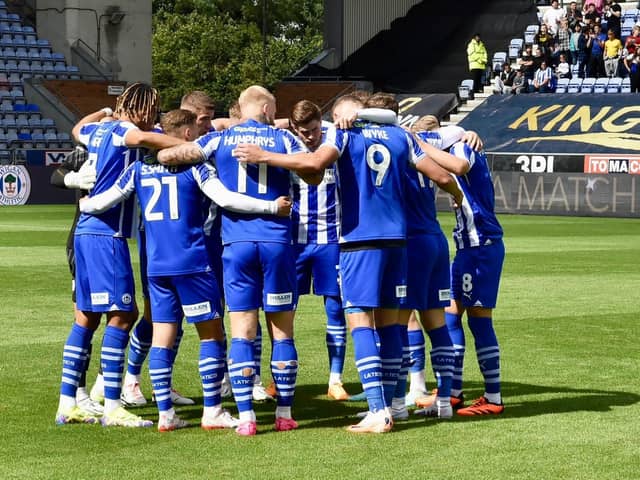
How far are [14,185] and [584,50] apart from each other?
58.5 feet

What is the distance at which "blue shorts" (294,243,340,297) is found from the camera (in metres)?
9.02

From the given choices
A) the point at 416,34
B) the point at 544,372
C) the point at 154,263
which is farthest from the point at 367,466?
the point at 416,34

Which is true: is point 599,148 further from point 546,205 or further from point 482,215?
point 482,215

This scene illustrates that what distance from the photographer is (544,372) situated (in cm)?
976

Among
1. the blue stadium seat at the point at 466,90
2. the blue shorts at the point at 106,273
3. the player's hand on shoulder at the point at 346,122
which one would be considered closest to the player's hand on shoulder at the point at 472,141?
the player's hand on shoulder at the point at 346,122

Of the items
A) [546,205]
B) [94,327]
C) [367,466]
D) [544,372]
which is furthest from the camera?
[546,205]

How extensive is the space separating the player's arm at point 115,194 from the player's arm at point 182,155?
328mm

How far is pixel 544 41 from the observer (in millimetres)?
38594

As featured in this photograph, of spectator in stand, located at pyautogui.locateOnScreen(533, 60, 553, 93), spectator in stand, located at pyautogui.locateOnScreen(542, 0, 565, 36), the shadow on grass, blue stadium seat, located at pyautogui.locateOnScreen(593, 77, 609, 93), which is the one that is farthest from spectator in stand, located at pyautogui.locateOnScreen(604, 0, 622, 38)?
the shadow on grass

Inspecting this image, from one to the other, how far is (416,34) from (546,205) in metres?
16.7

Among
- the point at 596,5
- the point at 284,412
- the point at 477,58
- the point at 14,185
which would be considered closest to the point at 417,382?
the point at 284,412

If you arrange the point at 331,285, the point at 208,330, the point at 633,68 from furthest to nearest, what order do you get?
the point at 633,68
the point at 331,285
the point at 208,330

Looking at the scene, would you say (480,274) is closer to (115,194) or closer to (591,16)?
(115,194)

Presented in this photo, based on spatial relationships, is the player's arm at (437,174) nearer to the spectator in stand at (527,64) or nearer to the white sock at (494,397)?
the white sock at (494,397)
